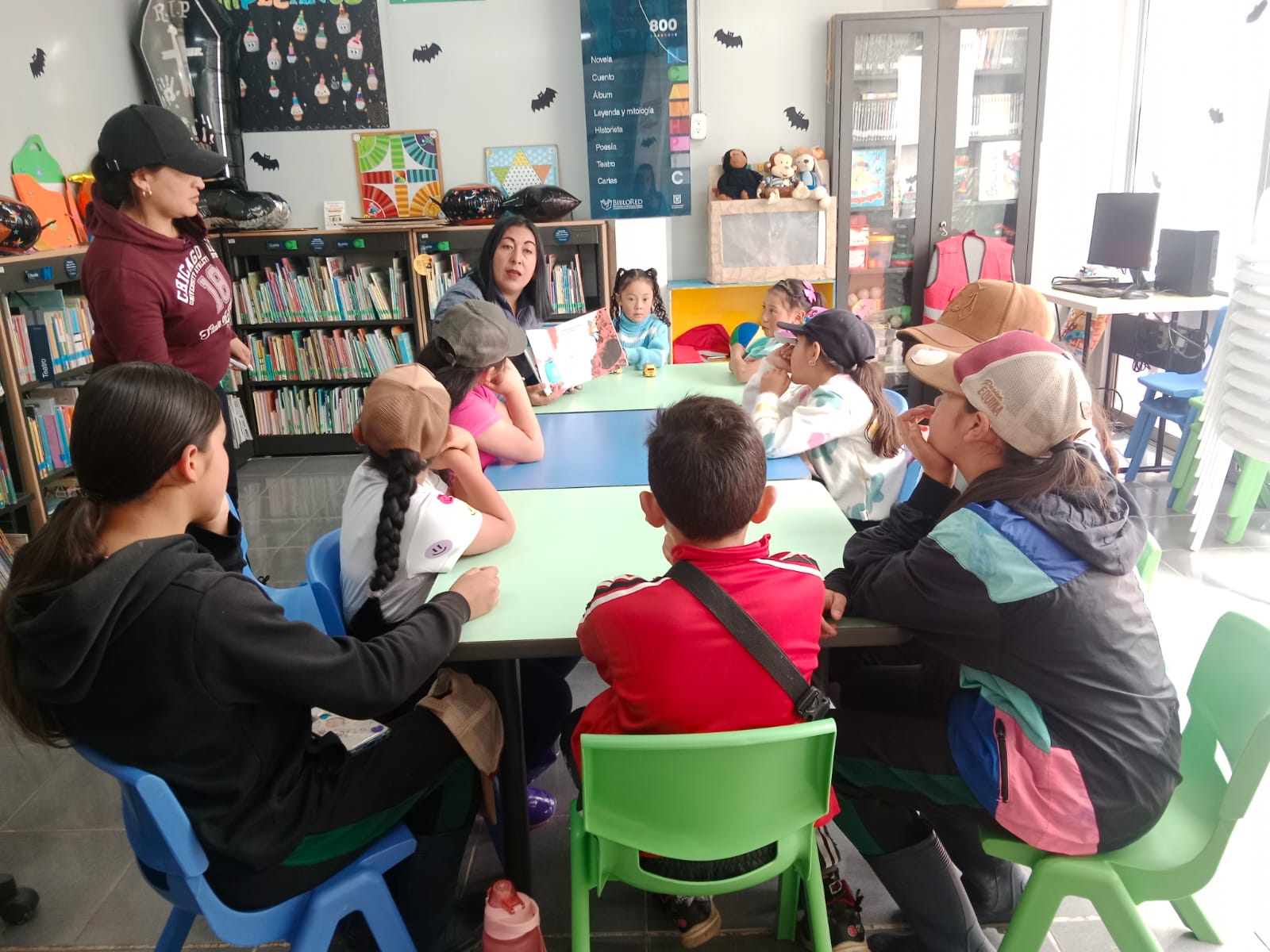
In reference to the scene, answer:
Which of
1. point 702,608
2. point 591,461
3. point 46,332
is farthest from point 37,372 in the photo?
point 702,608

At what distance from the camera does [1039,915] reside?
1.37 m

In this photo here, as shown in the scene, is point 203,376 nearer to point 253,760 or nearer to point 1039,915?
point 253,760

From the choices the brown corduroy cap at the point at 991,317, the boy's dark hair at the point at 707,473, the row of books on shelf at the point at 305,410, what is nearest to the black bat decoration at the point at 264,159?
A: the row of books on shelf at the point at 305,410

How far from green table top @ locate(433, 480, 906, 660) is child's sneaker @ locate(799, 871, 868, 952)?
1.93 feet

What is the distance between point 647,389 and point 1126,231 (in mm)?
2980

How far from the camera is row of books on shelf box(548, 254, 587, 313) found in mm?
5176

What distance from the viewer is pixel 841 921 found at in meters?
1.68

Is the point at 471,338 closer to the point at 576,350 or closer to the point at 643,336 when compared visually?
the point at 576,350

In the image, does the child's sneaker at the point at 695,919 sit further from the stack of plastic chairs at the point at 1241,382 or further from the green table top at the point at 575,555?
the stack of plastic chairs at the point at 1241,382

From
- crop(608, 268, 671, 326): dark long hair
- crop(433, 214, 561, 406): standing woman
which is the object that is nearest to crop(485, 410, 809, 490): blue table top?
crop(433, 214, 561, 406): standing woman

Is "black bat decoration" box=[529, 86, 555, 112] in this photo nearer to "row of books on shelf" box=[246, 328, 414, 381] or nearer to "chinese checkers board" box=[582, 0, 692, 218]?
"chinese checkers board" box=[582, 0, 692, 218]

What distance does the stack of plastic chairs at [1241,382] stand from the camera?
9.78 ft

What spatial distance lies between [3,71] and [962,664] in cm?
433

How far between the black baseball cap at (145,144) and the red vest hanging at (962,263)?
3.78m
